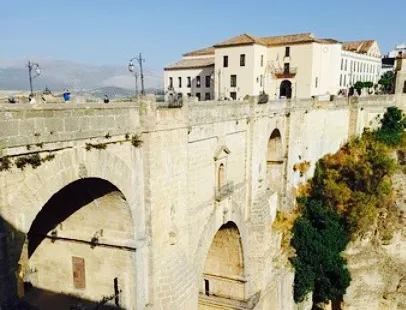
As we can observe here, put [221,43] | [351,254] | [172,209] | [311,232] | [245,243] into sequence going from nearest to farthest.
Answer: [172,209], [245,243], [311,232], [351,254], [221,43]

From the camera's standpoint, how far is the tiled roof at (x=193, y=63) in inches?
1806

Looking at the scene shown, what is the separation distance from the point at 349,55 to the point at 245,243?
1568 inches

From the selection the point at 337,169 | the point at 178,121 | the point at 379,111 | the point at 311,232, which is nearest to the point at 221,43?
the point at 379,111

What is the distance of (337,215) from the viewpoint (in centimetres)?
2414

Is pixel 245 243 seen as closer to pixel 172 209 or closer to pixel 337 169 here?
pixel 172 209

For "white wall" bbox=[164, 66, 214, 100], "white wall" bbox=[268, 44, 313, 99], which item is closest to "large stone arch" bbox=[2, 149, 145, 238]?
"white wall" bbox=[268, 44, 313, 99]

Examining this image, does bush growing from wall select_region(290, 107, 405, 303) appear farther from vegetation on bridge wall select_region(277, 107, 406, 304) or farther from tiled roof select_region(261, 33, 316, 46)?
tiled roof select_region(261, 33, 316, 46)

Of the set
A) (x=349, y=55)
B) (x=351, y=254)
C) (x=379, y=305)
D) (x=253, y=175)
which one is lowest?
(x=379, y=305)

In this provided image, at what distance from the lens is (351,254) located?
23.8 meters

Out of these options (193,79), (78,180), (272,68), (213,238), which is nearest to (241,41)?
(272,68)

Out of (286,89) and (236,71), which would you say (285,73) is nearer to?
(286,89)

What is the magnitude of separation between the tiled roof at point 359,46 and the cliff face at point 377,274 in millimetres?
39433

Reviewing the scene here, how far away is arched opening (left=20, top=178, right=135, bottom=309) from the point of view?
962 centimetres

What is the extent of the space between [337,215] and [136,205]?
57.3ft
